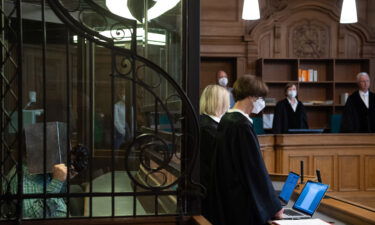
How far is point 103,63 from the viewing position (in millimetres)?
2525

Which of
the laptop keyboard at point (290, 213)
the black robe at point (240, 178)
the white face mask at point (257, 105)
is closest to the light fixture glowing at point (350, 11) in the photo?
the white face mask at point (257, 105)

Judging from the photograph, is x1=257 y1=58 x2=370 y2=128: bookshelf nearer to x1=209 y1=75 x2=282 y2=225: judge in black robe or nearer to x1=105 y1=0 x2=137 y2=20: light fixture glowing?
x1=209 y1=75 x2=282 y2=225: judge in black robe

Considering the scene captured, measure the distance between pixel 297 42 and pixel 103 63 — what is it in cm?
691

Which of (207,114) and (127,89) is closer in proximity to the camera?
(127,89)

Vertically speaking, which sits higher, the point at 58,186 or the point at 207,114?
the point at 207,114

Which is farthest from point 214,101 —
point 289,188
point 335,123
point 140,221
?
point 335,123

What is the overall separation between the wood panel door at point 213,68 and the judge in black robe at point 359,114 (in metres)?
2.13

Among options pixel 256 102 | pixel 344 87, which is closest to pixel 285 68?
pixel 344 87

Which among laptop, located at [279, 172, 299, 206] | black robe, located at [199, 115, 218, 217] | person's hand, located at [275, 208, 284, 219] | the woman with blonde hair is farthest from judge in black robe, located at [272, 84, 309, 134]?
person's hand, located at [275, 208, 284, 219]

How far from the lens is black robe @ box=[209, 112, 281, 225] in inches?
104

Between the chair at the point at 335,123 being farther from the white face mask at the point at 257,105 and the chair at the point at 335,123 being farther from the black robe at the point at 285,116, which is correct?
the white face mask at the point at 257,105

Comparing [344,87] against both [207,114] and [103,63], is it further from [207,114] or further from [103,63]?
[103,63]

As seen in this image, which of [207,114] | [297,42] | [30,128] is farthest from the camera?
[297,42]

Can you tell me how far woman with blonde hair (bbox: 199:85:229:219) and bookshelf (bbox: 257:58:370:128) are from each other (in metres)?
5.38
